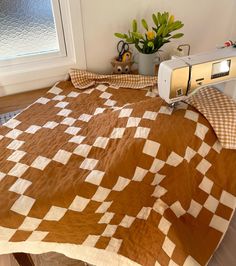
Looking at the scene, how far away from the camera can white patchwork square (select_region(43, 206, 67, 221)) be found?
79 centimetres

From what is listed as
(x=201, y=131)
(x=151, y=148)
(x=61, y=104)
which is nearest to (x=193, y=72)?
(x=201, y=131)

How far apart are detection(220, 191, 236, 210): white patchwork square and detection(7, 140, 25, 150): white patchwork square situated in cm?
87

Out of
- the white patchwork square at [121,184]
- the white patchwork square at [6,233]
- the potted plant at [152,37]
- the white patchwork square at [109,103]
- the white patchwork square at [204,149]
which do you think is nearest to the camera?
the white patchwork square at [6,233]

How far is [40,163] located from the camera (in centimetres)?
89

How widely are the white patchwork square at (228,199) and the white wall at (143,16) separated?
0.96m

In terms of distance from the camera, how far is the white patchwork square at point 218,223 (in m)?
1.08

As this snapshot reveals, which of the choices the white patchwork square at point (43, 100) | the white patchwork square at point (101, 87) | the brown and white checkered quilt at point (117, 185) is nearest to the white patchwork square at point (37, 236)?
the brown and white checkered quilt at point (117, 185)

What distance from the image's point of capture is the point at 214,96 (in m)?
1.06

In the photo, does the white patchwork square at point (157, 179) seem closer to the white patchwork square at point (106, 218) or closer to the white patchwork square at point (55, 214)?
the white patchwork square at point (106, 218)

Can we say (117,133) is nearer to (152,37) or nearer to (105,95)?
(105,95)

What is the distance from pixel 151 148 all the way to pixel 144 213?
236 mm

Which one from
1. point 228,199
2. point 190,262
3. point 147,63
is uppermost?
point 147,63

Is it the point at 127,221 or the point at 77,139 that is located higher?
the point at 77,139

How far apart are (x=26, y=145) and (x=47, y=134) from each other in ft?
0.32
